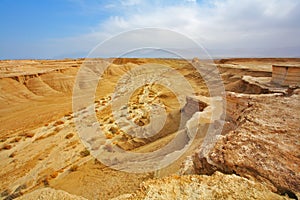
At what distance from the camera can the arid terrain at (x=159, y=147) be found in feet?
7.86

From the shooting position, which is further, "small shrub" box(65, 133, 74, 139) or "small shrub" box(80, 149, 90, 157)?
"small shrub" box(65, 133, 74, 139)

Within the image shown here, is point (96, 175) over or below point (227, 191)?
below

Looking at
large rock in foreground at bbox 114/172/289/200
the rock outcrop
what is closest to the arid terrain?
large rock in foreground at bbox 114/172/289/200

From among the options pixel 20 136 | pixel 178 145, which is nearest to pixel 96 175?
pixel 178 145

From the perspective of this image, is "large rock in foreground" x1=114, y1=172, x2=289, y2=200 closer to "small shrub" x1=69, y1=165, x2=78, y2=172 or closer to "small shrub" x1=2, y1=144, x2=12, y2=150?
"small shrub" x1=69, y1=165, x2=78, y2=172

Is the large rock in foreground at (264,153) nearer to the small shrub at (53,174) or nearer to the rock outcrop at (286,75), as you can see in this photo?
the small shrub at (53,174)

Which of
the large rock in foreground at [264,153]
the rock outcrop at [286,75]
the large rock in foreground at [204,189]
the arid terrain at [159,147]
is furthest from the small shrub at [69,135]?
the rock outcrop at [286,75]

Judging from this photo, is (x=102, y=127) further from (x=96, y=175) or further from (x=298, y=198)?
(x=298, y=198)

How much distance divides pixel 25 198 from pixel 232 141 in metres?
4.24

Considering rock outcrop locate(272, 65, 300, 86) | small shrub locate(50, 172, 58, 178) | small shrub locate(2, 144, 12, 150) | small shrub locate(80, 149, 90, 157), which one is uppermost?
rock outcrop locate(272, 65, 300, 86)

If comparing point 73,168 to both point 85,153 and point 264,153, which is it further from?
point 264,153

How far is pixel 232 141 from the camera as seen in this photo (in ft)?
11.0

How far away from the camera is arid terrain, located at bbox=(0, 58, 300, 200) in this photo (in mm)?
2395

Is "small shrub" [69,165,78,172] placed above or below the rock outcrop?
below
